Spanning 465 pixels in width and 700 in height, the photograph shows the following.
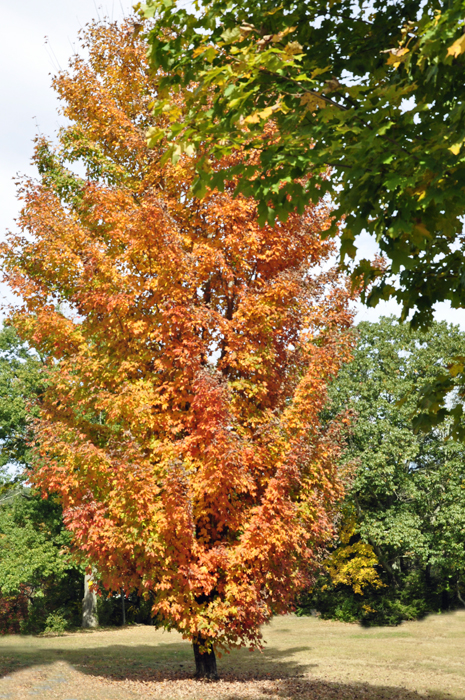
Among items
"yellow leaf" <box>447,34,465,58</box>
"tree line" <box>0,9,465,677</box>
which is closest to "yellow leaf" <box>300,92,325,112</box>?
"yellow leaf" <box>447,34,465,58</box>

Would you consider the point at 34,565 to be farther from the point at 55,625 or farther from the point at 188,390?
the point at 188,390

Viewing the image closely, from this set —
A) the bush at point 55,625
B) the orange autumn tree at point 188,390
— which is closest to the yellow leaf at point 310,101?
the orange autumn tree at point 188,390

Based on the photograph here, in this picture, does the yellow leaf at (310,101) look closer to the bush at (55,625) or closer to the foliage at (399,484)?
the foliage at (399,484)

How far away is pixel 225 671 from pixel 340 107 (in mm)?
12747

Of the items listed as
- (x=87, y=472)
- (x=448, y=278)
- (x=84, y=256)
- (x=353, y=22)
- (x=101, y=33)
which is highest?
(x=101, y=33)

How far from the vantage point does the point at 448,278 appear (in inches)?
232

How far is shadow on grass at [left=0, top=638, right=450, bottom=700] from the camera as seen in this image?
10.6m

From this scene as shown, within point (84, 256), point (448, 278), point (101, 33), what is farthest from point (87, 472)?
point (101, 33)

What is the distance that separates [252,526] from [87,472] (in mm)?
2890

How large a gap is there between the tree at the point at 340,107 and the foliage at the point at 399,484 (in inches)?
869

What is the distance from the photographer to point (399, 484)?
28.4 m

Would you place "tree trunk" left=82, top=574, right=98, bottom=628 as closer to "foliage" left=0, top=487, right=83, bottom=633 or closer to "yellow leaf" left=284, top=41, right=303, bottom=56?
"foliage" left=0, top=487, right=83, bottom=633

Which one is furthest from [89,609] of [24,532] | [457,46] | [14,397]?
[457,46]

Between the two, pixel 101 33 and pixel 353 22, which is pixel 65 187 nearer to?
pixel 101 33
